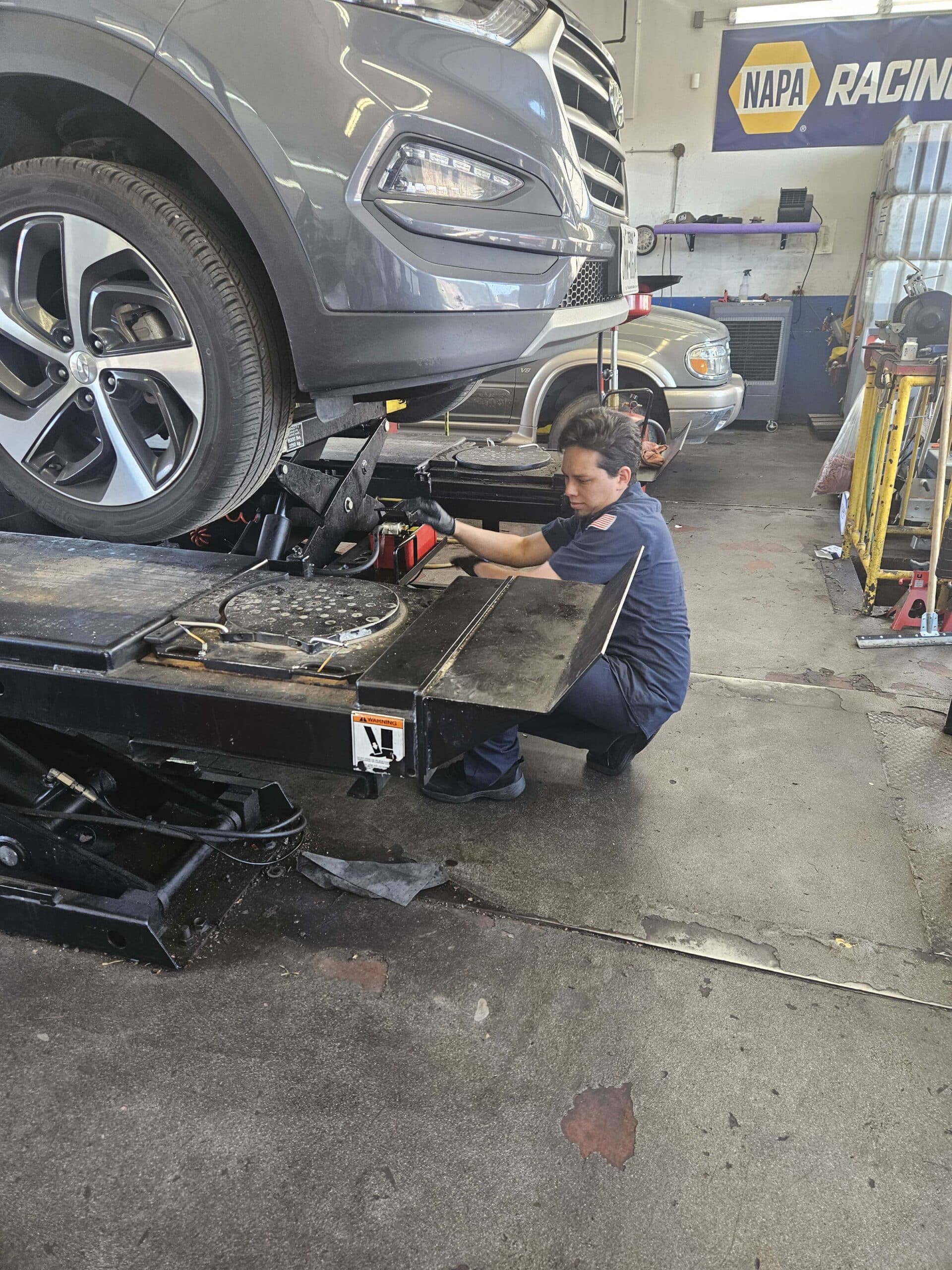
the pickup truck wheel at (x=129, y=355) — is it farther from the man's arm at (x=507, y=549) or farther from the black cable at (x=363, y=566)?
the man's arm at (x=507, y=549)

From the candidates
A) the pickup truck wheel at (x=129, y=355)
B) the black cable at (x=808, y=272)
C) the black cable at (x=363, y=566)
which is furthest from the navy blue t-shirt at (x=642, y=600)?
the black cable at (x=808, y=272)

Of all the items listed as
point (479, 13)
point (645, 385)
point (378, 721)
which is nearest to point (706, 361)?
point (645, 385)

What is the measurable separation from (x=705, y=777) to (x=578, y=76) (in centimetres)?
191

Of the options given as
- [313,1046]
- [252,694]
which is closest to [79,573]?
[252,694]

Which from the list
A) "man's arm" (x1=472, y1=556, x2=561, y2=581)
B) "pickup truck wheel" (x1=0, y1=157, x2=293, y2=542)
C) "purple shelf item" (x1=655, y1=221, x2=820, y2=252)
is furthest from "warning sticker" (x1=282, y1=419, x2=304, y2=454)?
"purple shelf item" (x1=655, y1=221, x2=820, y2=252)

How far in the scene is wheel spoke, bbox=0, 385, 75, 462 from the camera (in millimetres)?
1780

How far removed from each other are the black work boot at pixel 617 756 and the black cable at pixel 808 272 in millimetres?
8205

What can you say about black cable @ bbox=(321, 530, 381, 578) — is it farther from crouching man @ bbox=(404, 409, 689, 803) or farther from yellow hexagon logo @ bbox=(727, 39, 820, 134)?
yellow hexagon logo @ bbox=(727, 39, 820, 134)

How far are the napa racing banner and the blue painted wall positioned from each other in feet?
5.00

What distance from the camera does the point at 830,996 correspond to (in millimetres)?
1729

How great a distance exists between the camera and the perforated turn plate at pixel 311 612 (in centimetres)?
166

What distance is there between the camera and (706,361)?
5.64 m

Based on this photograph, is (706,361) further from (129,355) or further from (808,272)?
(129,355)

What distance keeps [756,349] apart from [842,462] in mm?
3318
